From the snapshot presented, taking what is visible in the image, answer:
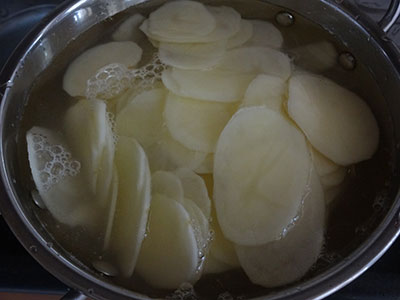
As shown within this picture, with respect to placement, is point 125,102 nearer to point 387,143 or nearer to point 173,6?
point 173,6

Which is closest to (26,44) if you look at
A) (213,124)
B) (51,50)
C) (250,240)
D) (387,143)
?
(51,50)

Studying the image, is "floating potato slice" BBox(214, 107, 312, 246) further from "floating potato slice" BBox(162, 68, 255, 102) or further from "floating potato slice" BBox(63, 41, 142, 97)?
"floating potato slice" BBox(63, 41, 142, 97)

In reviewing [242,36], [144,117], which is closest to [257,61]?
[242,36]

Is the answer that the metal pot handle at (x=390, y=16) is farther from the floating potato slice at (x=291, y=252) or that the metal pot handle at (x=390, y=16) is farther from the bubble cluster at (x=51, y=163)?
the bubble cluster at (x=51, y=163)

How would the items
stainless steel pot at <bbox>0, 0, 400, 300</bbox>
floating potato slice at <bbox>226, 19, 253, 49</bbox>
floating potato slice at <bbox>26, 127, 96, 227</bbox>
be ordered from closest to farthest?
1. stainless steel pot at <bbox>0, 0, 400, 300</bbox>
2. floating potato slice at <bbox>26, 127, 96, 227</bbox>
3. floating potato slice at <bbox>226, 19, 253, 49</bbox>

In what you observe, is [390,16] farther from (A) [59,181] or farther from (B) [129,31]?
(A) [59,181]

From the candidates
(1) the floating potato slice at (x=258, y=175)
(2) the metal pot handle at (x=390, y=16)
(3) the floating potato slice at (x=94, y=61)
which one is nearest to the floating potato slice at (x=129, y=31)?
(3) the floating potato slice at (x=94, y=61)

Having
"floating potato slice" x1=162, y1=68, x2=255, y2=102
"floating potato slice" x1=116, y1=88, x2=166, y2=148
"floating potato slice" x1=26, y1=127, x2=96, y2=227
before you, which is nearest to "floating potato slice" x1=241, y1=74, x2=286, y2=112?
"floating potato slice" x1=162, y1=68, x2=255, y2=102
